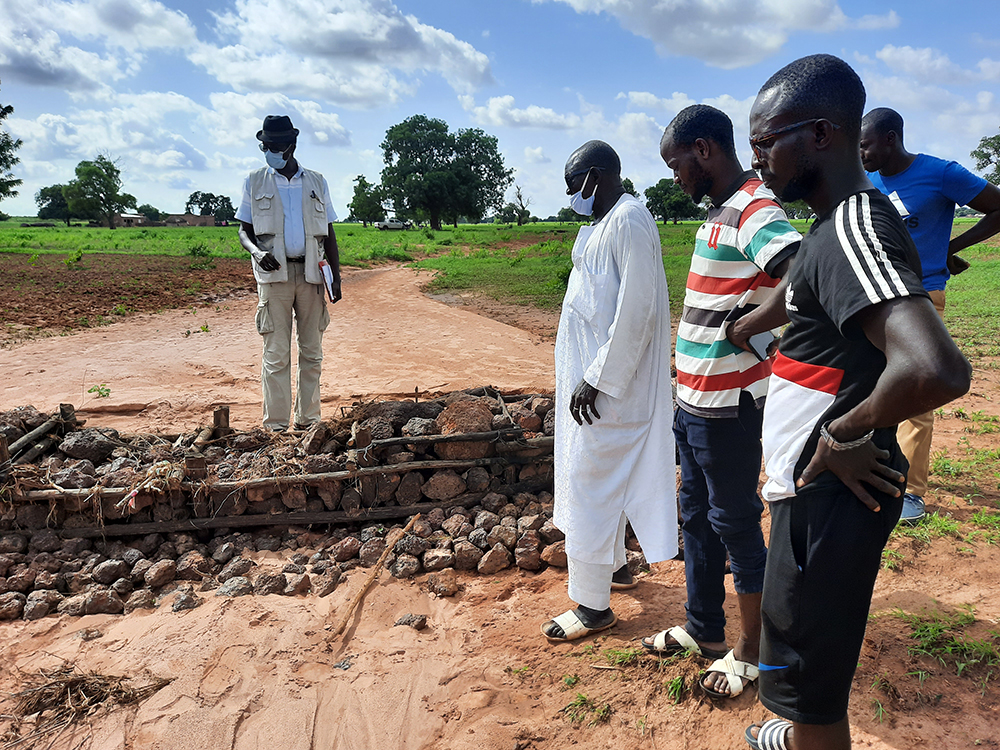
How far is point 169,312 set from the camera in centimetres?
1194

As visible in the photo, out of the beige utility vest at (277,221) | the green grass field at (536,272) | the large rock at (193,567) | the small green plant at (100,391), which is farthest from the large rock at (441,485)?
the green grass field at (536,272)

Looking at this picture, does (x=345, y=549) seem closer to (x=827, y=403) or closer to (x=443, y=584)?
(x=443, y=584)

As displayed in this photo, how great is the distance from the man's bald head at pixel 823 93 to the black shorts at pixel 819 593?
2.86ft

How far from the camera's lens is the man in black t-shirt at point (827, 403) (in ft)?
4.43

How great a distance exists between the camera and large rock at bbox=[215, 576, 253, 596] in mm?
3375

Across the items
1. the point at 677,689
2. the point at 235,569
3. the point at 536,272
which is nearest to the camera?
the point at 677,689

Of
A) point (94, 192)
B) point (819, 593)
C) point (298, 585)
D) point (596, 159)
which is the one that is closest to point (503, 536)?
point (298, 585)

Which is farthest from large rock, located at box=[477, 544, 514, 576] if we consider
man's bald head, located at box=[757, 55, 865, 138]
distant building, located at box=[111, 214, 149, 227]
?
distant building, located at box=[111, 214, 149, 227]

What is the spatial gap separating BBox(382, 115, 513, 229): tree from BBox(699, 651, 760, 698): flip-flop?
54249mm

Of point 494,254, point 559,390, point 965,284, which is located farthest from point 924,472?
point 494,254

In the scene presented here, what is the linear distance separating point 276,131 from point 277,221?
2.15 feet

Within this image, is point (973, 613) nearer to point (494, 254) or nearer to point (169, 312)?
point (169, 312)

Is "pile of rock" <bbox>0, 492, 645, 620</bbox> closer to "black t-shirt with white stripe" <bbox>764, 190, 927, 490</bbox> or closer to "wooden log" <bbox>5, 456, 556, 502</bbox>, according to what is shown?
"wooden log" <bbox>5, 456, 556, 502</bbox>

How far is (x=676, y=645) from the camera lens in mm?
2621
